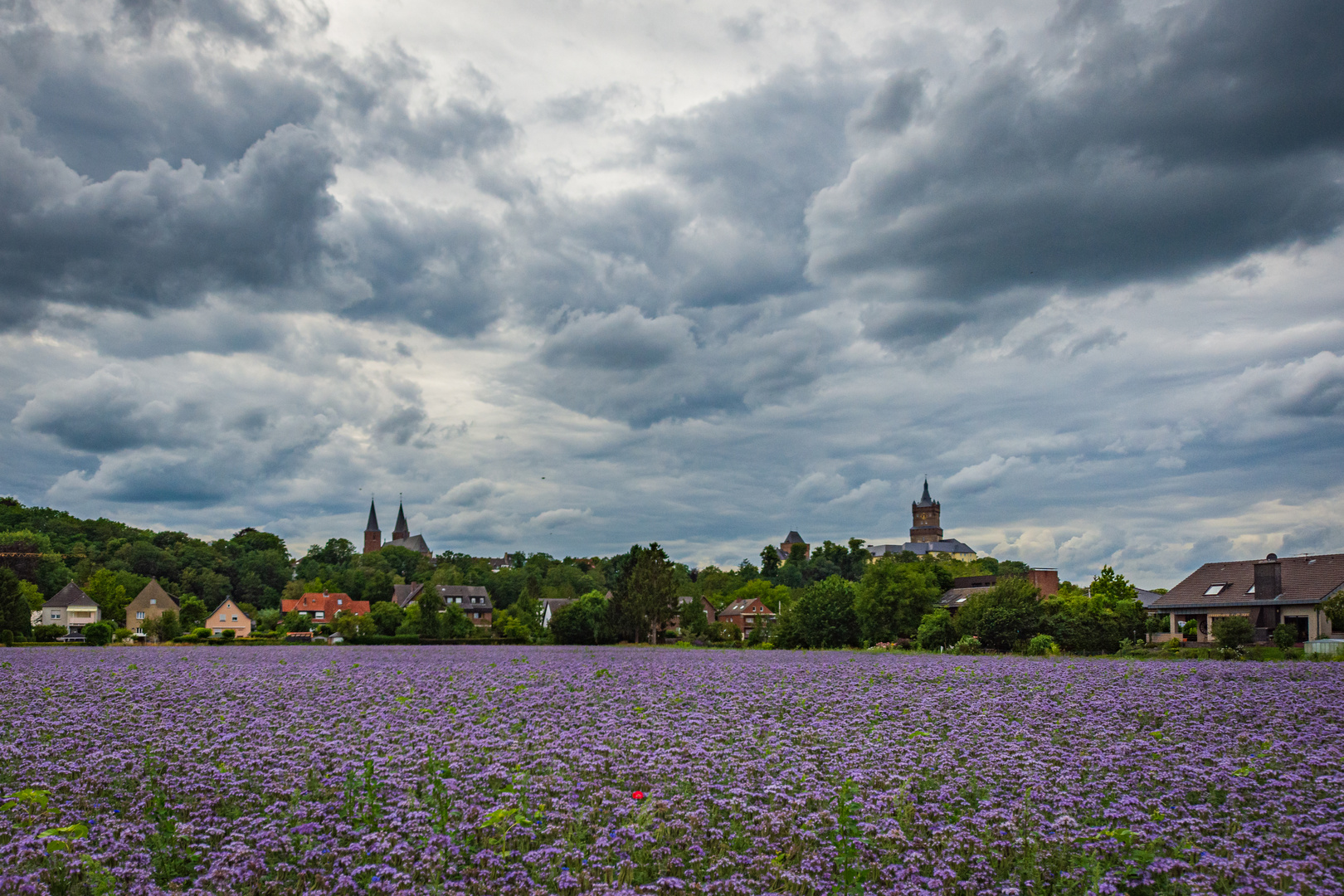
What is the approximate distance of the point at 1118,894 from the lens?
6.02 metres

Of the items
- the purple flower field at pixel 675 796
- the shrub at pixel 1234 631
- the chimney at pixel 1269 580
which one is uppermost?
the chimney at pixel 1269 580

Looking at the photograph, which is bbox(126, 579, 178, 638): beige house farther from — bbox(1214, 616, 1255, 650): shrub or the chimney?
the chimney

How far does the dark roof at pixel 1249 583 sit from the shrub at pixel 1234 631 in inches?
518

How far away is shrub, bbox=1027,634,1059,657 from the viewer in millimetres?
41125

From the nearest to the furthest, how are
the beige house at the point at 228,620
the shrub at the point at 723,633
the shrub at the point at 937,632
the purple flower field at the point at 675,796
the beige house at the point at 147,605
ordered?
the purple flower field at the point at 675,796, the shrub at the point at 937,632, the shrub at the point at 723,633, the beige house at the point at 147,605, the beige house at the point at 228,620

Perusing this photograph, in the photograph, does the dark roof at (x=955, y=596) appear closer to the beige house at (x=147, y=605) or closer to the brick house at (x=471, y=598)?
the brick house at (x=471, y=598)

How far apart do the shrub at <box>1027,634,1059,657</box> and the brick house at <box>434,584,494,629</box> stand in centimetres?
9105

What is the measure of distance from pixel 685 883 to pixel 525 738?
18.4 feet

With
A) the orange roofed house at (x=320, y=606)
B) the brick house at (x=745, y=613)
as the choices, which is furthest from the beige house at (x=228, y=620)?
the brick house at (x=745, y=613)

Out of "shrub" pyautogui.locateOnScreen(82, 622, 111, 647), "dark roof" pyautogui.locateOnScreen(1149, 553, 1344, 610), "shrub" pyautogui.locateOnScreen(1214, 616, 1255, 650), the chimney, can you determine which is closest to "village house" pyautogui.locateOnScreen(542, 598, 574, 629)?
"shrub" pyautogui.locateOnScreen(82, 622, 111, 647)

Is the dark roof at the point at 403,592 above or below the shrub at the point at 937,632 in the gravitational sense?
below

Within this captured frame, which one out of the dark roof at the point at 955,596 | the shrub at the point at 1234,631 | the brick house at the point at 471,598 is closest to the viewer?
the shrub at the point at 1234,631

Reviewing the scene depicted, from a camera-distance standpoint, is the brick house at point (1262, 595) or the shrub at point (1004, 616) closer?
the shrub at point (1004, 616)

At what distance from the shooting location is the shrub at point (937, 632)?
164ft
